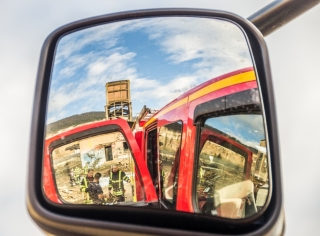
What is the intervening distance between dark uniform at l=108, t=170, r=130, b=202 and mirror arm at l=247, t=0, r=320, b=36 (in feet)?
2.70

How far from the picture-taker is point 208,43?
5.67 feet

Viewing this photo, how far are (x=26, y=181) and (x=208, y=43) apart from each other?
2.33ft

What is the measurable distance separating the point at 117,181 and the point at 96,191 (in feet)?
0.22

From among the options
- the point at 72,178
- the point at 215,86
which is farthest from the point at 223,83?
the point at 72,178

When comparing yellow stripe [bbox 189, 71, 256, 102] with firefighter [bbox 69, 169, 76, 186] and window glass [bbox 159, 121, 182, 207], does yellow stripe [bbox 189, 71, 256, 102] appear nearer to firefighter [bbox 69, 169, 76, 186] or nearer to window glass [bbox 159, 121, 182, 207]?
window glass [bbox 159, 121, 182, 207]

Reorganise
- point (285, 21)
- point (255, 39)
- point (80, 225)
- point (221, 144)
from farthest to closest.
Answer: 1. point (285, 21)
2. point (255, 39)
3. point (221, 144)
4. point (80, 225)

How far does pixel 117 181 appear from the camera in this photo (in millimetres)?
1575

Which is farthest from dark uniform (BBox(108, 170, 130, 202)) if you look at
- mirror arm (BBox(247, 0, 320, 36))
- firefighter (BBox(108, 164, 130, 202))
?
mirror arm (BBox(247, 0, 320, 36))

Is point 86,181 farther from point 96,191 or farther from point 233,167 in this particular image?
point 233,167

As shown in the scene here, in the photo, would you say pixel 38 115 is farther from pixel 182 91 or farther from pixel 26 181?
pixel 182 91

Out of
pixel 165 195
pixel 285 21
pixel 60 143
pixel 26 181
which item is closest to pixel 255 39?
pixel 285 21

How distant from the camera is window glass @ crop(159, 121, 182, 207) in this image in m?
1.52

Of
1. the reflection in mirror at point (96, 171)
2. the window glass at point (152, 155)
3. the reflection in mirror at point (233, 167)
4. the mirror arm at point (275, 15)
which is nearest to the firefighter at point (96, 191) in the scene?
the reflection in mirror at point (96, 171)

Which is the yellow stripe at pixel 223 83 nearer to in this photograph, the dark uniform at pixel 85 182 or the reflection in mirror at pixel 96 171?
the reflection in mirror at pixel 96 171
